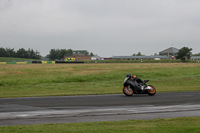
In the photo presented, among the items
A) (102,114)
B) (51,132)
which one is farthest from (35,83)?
(51,132)

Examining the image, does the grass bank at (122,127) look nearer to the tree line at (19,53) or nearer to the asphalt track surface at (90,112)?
the asphalt track surface at (90,112)

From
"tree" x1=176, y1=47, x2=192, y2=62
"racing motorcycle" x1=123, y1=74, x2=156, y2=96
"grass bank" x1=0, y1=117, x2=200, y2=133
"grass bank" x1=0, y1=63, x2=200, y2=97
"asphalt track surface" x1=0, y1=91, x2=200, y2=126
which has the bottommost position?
"grass bank" x1=0, y1=63, x2=200, y2=97

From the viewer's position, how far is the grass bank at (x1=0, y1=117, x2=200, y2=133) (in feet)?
24.6

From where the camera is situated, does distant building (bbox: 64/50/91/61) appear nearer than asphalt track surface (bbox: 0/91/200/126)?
No

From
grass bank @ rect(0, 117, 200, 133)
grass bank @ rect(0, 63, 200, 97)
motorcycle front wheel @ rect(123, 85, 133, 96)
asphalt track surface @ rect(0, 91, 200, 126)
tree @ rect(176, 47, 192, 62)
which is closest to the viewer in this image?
grass bank @ rect(0, 117, 200, 133)

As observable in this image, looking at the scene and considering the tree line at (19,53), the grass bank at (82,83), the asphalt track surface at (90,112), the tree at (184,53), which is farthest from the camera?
the tree line at (19,53)

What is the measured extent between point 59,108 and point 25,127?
12.6ft

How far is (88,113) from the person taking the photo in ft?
35.1

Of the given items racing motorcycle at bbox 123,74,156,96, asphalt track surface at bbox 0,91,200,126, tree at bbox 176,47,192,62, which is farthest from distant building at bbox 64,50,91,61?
asphalt track surface at bbox 0,91,200,126

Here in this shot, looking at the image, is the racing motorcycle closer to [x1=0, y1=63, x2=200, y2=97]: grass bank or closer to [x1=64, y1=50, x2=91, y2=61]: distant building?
[x1=0, y1=63, x2=200, y2=97]: grass bank

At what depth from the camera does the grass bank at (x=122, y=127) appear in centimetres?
749

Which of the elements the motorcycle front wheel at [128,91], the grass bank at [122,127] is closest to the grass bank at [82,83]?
the motorcycle front wheel at [128,91]

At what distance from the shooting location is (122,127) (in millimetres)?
8008

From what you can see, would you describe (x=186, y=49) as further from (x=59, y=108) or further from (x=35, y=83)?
(x=59, y=108)
